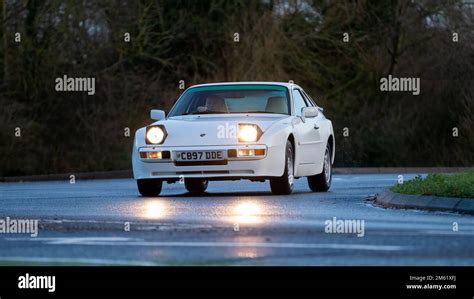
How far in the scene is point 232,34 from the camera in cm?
4153

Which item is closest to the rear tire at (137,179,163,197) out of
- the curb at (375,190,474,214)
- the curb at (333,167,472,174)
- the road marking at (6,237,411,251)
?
the curb at (375,190,474,214)

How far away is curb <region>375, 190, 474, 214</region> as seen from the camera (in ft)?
53.6

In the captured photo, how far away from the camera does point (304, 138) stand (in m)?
20.9

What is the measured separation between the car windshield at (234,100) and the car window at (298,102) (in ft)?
0.64

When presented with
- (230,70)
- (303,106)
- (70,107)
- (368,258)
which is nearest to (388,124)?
(230,70)

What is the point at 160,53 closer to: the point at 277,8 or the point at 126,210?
the point at 277,8

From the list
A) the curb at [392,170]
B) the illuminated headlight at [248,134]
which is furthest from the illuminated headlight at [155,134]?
the curb at [392,170]

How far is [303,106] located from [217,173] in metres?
2.84

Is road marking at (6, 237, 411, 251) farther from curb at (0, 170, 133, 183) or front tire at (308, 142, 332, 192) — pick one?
curb at (0, 170, 133, 183)

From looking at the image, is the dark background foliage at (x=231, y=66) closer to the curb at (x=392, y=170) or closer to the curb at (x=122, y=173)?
the curb at (x=122, y=173)

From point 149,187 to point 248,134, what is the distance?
1.79 metres

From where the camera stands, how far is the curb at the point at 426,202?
16.3 m

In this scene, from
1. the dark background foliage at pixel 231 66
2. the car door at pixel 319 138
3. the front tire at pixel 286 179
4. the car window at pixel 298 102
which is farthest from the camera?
the dark background foliage at pixel 231 66

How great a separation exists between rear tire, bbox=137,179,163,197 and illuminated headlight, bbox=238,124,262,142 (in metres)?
1.49
